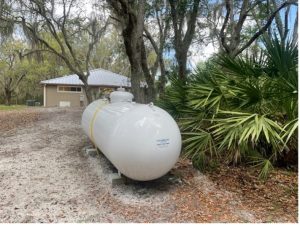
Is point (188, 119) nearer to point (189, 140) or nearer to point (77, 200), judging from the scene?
point (189, 140)

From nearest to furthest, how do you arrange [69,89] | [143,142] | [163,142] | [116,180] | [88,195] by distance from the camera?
[143,142], [163,142], [88,195], [116,180], [69,89]

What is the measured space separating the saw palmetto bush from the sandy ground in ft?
2.42

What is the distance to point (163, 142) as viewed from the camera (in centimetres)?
439

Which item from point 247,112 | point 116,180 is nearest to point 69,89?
point 116,180

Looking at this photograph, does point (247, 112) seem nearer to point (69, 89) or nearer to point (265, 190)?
point (265, 190)

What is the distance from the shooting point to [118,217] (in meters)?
3.89

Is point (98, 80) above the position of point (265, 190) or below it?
above

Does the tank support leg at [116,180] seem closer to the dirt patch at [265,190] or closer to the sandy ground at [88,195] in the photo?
the sandy ground at [88,195]

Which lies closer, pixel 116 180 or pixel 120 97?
pixel 116 180

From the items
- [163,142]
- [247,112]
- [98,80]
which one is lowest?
[163,142]

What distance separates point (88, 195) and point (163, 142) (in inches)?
58.2

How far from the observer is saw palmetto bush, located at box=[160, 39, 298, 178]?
465 cm

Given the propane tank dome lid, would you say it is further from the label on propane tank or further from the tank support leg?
the label on propane tank

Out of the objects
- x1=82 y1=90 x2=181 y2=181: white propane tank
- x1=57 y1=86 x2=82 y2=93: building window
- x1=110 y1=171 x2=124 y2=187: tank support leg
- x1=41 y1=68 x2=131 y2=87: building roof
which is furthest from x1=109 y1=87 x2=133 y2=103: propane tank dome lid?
x1=57 y1=86 x2=82 y2=93: building window
